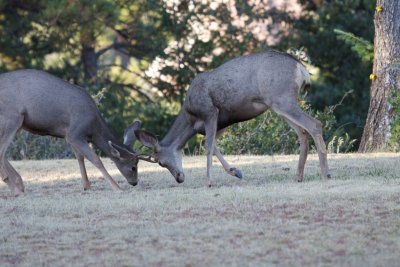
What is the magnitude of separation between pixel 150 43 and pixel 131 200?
53.8 feet

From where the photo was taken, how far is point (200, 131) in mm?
13945

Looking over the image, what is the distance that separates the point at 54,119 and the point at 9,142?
26.7 inches

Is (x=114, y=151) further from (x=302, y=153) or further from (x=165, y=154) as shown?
(x=302, y=153)

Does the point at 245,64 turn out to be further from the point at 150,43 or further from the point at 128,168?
the point at 150,43

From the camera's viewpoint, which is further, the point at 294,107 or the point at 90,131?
the point at 90,131

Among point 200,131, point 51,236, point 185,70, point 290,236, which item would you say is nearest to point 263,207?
point 290,236

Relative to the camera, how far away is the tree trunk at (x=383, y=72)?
56.5ft

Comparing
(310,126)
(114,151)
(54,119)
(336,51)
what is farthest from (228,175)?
(336,51)

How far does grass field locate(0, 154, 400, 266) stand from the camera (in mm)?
8734

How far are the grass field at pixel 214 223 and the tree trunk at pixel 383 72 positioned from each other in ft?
12.3

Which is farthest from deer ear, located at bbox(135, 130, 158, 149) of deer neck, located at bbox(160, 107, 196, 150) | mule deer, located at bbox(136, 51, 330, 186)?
deer neck, located at bbox(160, 107, 196, 150)

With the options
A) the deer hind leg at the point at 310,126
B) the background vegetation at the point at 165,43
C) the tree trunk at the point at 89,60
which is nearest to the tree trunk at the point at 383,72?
the deer hind leg at the point at 310,126

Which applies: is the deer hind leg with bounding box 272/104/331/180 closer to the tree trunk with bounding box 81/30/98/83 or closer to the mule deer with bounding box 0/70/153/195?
the mule deer with bounding box 0/70/153/195

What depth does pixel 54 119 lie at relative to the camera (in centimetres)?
1341
